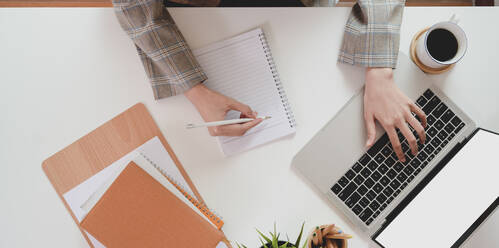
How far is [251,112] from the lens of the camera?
74cm

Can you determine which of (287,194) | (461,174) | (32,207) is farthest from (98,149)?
(461,174)

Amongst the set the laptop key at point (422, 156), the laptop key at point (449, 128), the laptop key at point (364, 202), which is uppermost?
the laptop key at point (449, 128)

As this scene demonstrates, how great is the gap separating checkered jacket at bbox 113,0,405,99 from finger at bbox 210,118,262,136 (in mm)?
128

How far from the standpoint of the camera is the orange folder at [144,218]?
2.25ft

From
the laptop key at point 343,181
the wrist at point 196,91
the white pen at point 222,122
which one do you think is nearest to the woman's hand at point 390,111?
the laptop key at point 343,181

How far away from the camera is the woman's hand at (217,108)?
0.72 meters

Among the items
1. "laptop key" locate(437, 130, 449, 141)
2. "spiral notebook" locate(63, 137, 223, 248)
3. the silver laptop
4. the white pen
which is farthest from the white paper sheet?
"laptop key" locate(437, 130, 449, 141)

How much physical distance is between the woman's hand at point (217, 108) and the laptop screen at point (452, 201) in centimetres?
40

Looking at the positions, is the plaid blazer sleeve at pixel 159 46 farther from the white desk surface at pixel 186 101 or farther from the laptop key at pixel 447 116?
the laptop key at pixel 447 116

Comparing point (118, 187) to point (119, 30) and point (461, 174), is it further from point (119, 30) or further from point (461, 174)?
point (461, 174)

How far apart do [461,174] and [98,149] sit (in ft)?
2.80

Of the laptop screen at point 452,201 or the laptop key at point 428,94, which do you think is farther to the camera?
the laptop key at point 428,94

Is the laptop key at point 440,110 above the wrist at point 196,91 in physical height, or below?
above

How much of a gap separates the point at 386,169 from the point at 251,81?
402 mm
